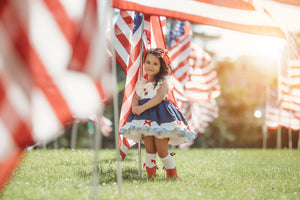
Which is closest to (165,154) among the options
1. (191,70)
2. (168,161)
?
(168,161)

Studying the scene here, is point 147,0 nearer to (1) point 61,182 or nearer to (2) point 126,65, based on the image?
(2) point 126,65

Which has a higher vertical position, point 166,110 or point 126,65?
point 126,65

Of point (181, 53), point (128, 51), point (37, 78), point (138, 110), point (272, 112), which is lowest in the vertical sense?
point (272, 112)

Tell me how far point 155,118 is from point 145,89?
1.52 feet

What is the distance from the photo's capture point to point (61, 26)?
9.20ft

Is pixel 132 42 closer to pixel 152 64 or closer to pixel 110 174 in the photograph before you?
pixel 152 64

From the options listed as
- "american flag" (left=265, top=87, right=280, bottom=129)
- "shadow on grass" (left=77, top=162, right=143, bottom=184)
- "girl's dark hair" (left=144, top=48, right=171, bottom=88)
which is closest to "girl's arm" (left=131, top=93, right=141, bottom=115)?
"girl's dark hair" (left=144, top=48, right=171, bottom=88)

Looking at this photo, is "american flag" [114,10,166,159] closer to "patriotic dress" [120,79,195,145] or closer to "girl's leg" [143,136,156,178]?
"patriotic dress" [120,79,195,145]

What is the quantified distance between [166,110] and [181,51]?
7.05m

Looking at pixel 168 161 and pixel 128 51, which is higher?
pixel 128 51

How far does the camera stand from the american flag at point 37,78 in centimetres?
256

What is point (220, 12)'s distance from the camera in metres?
4.43

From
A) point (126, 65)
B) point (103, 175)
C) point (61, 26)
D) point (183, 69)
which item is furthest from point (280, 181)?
point (183, 69)

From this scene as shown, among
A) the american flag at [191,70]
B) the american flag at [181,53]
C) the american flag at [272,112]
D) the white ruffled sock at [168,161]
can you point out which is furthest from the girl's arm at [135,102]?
the american flag at [272,112]
